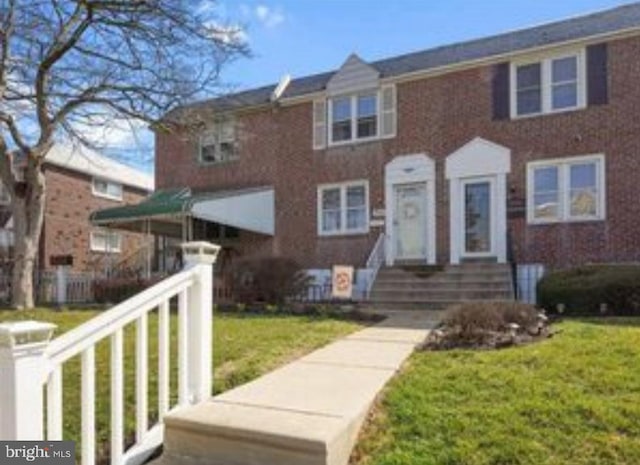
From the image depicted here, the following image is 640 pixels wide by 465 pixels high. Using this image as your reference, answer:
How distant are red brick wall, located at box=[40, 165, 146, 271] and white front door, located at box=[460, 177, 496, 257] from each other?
1605 centimetres

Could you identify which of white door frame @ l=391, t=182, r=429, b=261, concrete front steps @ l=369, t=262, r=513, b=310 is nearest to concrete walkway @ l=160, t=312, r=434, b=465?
concrete front steps @ l=369, t=262, r=513, b=310

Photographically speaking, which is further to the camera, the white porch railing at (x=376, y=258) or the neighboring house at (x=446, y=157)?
the white porch railing at (x=376, y=258)

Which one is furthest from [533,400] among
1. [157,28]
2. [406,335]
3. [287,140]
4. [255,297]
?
[287,140]

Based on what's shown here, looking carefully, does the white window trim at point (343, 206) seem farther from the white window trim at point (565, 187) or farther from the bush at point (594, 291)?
the bush at point (594, 291)

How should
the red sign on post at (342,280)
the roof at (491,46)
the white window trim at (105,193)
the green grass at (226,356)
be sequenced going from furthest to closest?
the white window trim at (105,193)
the roof at (491,46)
the red sign on post at (342,280)
the green grass at (226,356)

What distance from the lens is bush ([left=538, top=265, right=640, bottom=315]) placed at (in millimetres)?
11789

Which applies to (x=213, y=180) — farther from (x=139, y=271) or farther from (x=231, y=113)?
(x=139, y=271)

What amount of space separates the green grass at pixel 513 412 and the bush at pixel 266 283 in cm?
891

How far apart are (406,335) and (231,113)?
46.9 ft

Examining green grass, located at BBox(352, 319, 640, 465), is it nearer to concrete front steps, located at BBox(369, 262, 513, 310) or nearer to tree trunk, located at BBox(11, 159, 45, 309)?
concrete front steps, located at BBox(369, 262, 513, 310)

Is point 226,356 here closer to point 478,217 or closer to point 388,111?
point 478,217

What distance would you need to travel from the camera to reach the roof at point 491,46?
1673 centimetres

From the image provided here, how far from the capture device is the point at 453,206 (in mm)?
17844

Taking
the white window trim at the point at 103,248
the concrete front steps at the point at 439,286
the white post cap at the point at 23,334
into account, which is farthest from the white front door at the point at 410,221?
the white window trim at the point at 103,248
